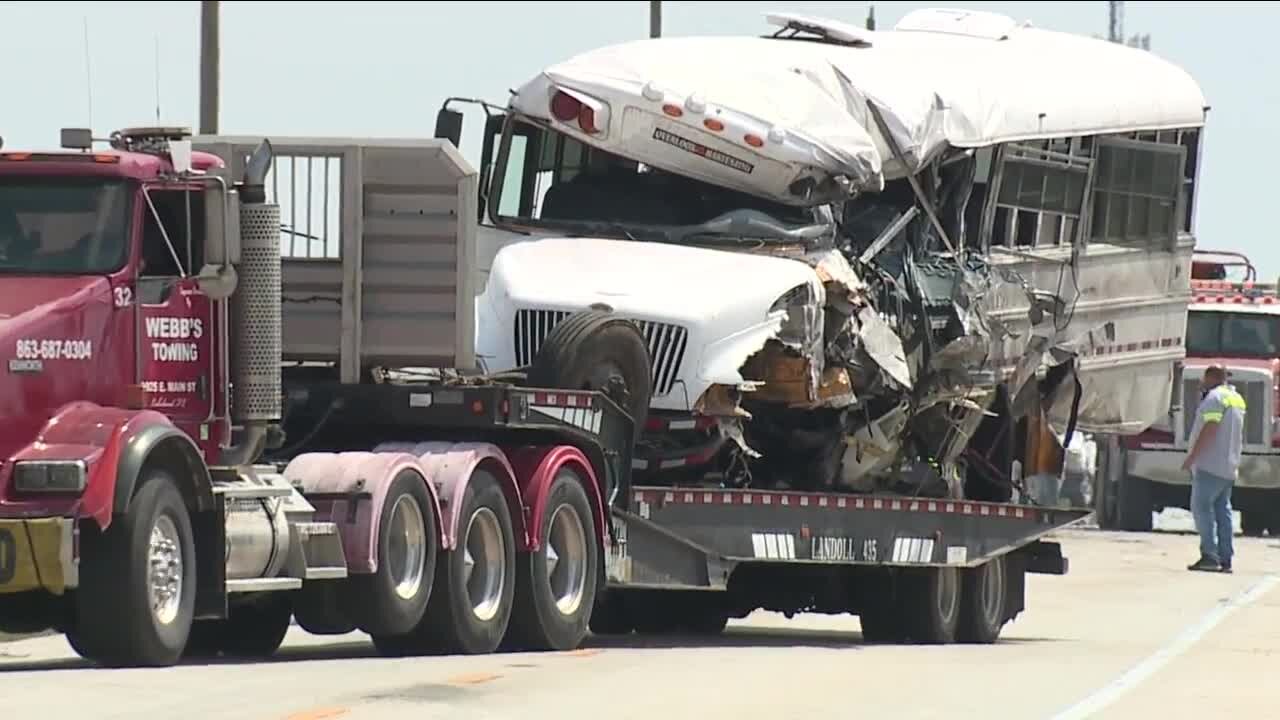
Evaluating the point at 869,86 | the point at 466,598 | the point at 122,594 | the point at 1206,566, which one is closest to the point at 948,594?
the point at 869,86

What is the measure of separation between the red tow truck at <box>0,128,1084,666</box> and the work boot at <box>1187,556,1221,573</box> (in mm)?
10248

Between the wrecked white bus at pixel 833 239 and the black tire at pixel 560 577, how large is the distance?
27.7 inches

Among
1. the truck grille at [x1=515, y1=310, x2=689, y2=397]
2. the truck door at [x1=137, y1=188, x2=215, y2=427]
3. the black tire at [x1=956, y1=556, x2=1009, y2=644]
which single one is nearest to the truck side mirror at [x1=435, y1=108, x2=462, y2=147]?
the truck grille at [x1=515, y1=310, x2=689, y2=397]

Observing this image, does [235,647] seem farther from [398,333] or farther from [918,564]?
[918,564]

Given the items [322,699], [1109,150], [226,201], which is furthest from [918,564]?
[322,699]

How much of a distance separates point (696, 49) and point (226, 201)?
592cm

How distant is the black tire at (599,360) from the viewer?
58.6 feet

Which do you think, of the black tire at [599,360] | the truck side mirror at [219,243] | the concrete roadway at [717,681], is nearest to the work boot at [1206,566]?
the concrete roadway at [717,681]

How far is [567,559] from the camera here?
18.0 m

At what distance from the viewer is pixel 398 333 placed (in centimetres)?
1703

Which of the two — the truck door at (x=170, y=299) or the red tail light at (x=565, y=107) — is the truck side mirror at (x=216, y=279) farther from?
the red tail light at (x=565, y=107)

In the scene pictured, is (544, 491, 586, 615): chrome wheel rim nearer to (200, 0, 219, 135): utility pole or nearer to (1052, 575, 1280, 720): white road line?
(1052, 575, 1280, 720): white road line

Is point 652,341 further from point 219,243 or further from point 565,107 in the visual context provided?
point 219,243

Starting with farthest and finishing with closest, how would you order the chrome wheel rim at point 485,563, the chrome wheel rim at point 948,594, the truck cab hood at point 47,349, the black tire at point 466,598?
1. the chrome wheel rim at point 948,594
2. the chrome wheel rim at point 485,563
3. the black tire at point 466,598
4. the truck cab hood at point 47,349
